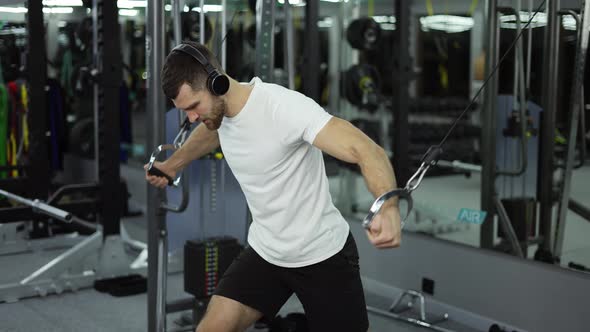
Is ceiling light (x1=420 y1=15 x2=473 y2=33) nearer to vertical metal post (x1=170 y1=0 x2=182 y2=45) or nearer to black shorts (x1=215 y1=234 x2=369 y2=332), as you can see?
vertical metal post (x1=170 y1=0 x2=182 y2=45)

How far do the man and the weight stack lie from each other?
1.23m

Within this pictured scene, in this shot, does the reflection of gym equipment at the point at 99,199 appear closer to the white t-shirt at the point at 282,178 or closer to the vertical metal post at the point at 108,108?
the vertical metal post at the point at 108,108

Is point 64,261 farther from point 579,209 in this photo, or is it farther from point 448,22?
point 448,22

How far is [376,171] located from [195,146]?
92cm

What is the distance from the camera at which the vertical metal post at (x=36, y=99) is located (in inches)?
189

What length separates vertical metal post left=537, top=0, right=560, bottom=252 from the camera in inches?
156

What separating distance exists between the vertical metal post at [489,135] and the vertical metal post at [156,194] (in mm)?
1886

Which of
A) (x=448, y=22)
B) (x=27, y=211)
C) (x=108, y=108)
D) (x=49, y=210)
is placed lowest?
(x=27, y=211)

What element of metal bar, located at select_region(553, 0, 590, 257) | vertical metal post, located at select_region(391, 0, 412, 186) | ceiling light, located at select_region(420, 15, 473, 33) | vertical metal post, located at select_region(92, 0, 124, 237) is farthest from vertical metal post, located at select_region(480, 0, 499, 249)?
ceiling light, located at select_region(420, 15, 473, 33)

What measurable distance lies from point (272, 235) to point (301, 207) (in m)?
0.13

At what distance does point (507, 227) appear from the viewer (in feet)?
14.1

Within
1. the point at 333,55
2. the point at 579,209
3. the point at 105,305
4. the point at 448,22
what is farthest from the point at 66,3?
the point at 333,55

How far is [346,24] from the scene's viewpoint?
6.11 metres

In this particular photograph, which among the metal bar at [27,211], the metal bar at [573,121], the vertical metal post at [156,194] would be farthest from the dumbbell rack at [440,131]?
the vertical metal post at [156,194]
